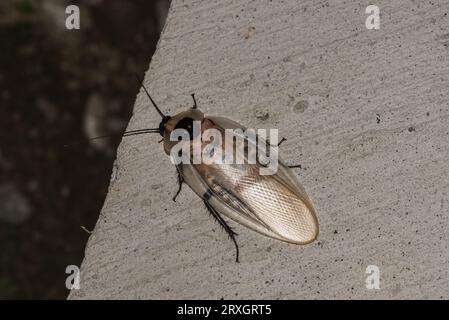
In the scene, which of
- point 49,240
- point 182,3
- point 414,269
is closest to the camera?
point 414,269

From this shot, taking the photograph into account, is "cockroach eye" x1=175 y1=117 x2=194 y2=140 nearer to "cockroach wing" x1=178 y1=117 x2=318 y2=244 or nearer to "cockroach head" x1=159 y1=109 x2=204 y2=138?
"cockroach head" x1=159 y1=109 x2=204 y2=138

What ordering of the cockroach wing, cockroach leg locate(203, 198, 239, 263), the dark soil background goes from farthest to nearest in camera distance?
the dark soil background < cockroach leg locate(203, 198, 239, 263) < the cockroach wing

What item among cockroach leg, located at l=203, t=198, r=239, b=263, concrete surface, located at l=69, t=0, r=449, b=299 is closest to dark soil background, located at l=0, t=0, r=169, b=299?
concrete surface, located at l=69, t=0, r=449, b=299

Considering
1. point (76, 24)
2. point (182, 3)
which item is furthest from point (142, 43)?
point (182, 3)

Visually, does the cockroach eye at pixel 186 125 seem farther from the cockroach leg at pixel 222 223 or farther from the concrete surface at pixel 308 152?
the cockroach leg at pixel 222 223

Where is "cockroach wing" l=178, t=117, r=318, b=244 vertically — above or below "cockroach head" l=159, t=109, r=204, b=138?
below

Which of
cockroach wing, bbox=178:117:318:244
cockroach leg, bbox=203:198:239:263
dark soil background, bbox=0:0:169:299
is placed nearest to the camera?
cockroach wing, bbox=178:117:318:244
